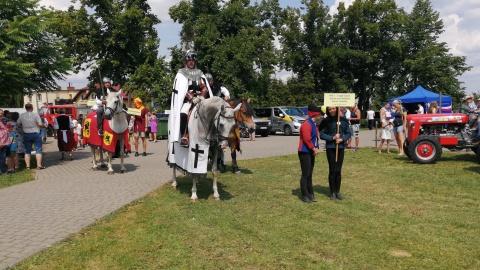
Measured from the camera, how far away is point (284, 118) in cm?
2875

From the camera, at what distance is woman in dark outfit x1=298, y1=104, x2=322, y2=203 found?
7734 millimetres

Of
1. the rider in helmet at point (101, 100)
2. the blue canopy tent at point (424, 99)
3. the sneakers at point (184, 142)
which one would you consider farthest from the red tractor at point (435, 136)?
the blue canopy tent at point (424, 99)

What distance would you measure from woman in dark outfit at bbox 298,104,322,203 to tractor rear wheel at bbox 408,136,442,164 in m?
5.97

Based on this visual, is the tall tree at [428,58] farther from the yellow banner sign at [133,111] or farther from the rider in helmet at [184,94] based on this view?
the rider in helmet at [184,94]

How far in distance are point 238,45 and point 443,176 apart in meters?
23.2

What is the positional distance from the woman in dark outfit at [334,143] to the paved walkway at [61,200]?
12.8ft

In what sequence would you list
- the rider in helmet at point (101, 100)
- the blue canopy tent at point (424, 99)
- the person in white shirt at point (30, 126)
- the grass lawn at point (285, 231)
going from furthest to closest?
1. the blue canopy tent at point (424, 99)
2. the person in white shirt at point (30, 126)
3. the rider in helmet at point (101, 100)
4. the grass lawn at point (285, 231)

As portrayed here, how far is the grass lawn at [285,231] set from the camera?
16.1 feet

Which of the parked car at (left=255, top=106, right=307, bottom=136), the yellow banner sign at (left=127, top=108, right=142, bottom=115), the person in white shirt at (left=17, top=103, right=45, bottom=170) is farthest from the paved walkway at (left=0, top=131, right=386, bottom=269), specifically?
the parked car at (left=255, top=106, right=307, bottom=136)

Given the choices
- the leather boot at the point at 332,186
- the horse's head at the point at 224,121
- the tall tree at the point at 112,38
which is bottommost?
the leather boot at the point at 332,186

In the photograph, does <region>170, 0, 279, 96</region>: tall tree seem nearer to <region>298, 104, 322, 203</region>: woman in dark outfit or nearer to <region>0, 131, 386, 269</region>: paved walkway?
<region>0, 131, 386, 269</region>: paved walkway

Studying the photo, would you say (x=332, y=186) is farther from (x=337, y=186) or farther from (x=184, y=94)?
(x=184, y=94)

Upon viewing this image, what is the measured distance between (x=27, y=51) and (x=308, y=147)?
10.2 metres

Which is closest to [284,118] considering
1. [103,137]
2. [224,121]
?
[103,137]
